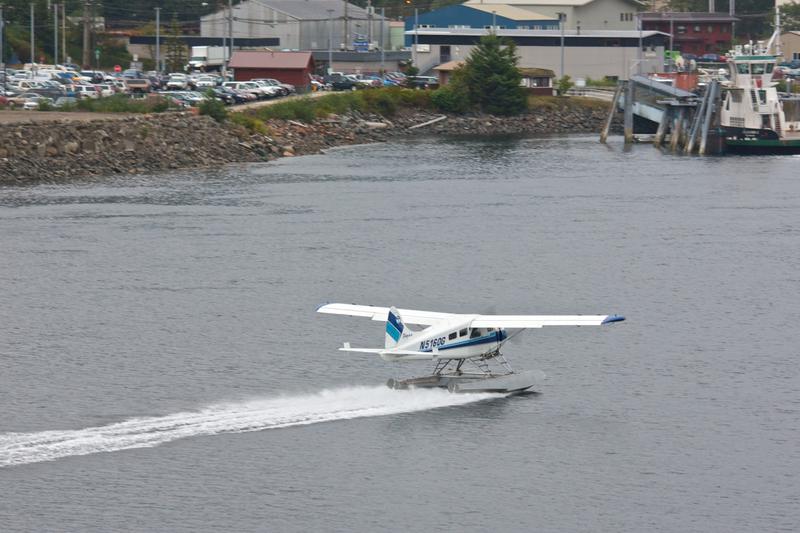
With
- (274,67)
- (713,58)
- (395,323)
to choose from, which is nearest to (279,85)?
(274,67)

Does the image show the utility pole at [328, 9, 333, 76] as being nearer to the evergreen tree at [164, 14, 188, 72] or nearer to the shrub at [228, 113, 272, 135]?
the evergreen tree at [164, 14, 188, 72]

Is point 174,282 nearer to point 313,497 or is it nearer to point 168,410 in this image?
point 168,410

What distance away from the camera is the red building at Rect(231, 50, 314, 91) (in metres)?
128

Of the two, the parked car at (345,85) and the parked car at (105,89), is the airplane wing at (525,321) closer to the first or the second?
the parked car at (105,89)

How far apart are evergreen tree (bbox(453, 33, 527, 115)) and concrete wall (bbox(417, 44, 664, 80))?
61.0ft

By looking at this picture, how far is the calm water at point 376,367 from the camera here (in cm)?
3126

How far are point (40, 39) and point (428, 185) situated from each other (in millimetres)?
82317

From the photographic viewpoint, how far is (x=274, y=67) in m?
129

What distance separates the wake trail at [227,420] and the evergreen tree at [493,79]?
293 ft

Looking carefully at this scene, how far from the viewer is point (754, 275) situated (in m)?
55.2

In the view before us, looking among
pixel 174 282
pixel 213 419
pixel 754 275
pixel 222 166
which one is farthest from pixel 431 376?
pixel 222 166

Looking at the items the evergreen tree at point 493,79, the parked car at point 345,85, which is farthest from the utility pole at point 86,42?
the evergreen tree at point 493,79

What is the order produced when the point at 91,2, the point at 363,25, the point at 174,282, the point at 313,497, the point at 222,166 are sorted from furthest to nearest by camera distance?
the point at 363,25 < the point at 91,2 < the point at 222,166 < the point at 174,282 < the point at 313,497

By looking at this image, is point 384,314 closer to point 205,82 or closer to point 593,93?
point 205,82
